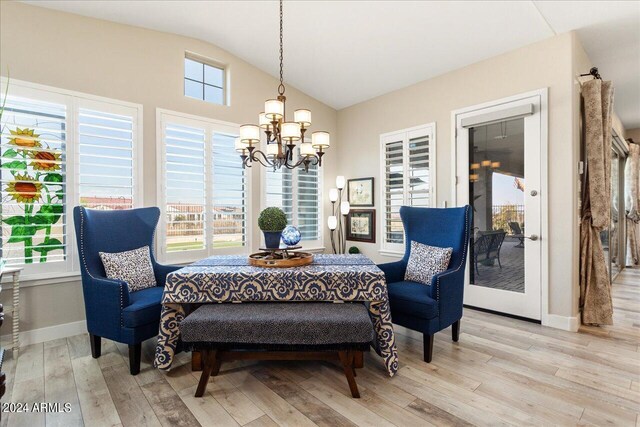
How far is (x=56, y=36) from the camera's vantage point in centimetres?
309

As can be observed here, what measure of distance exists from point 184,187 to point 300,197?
1.78 m

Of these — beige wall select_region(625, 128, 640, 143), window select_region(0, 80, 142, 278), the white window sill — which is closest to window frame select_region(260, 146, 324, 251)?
window select_region(0, 80, 142, 278)

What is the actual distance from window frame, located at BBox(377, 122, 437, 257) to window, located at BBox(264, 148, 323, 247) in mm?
1042

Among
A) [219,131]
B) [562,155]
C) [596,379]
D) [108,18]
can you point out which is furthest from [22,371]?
[562,155]

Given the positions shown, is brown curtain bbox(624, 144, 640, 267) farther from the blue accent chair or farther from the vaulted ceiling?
the blue accent chair

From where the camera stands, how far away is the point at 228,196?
420 cm

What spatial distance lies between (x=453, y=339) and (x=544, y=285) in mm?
1188

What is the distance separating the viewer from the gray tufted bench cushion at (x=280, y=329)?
2.02m

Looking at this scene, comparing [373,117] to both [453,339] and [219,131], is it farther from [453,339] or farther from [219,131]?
[453,339]

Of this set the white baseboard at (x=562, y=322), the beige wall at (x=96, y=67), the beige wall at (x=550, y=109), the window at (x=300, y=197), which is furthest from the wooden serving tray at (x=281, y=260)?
the white baseboard at (x=562, y=322)

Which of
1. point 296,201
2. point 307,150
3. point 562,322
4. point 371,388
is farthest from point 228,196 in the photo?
point 562,322

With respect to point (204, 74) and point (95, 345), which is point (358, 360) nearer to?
point (95, 345)

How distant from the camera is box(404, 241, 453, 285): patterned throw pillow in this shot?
9.45 ft

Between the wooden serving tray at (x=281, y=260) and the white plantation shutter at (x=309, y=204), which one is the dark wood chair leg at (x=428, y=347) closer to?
the wooden serving tray at (x=281, y=260)
